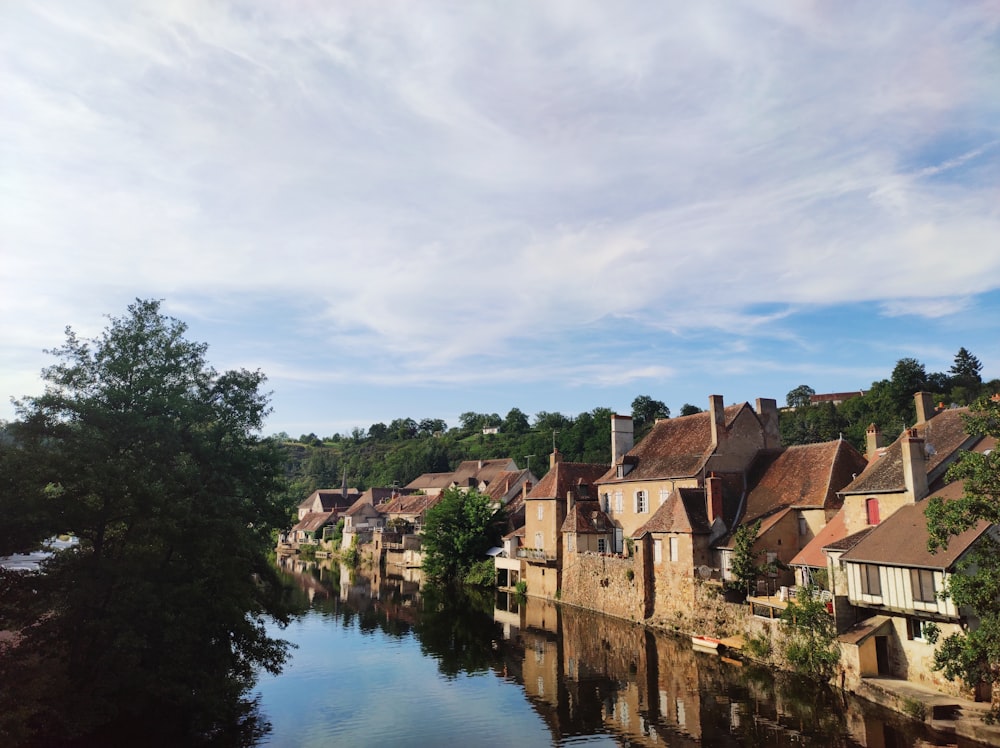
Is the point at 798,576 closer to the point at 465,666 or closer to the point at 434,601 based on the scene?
the point at 465,666

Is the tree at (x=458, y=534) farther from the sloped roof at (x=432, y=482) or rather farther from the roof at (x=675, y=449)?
the sloped roof at (x=432, y=482)

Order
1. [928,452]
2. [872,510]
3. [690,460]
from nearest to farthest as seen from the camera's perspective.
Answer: [928,452], [872,510], [690,460]

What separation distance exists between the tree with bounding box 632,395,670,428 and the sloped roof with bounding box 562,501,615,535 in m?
66.4

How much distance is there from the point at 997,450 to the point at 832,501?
15683 millimetres

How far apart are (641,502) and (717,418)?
7.53m

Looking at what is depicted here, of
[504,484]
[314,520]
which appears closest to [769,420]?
[504,484]

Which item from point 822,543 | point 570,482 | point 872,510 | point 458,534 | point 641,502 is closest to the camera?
point 872,510

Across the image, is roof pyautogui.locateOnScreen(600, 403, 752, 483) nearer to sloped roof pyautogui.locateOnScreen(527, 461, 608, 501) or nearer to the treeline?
sloped roof pyautogui.locateOnScreen(527, 461, 608, 501)

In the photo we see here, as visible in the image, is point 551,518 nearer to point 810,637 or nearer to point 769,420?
point 769,420

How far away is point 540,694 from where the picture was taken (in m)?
25.4

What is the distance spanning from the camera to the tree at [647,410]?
366 ft

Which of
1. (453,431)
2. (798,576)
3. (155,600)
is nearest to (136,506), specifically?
(155,600)

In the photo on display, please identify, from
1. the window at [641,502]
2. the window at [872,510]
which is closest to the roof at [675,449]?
the window at [641,502]

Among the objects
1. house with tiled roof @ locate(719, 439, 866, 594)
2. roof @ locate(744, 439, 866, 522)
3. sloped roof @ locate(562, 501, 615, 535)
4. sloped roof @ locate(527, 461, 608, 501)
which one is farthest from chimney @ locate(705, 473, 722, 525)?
sloped roof @ locate(527, 461, 608, 501)
